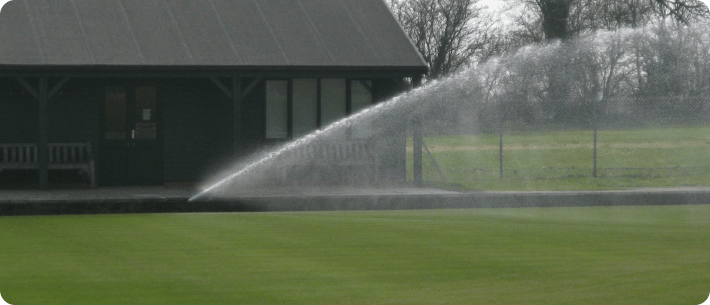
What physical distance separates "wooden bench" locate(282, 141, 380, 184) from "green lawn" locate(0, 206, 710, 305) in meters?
6.29

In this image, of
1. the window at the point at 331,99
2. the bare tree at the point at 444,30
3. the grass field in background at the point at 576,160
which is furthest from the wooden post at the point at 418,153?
the bare tree at the point at 444,30

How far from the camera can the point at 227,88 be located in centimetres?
2038

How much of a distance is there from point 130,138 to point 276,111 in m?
3.28

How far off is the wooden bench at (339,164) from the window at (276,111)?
2.78ft

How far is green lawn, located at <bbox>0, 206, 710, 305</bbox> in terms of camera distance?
25.1ft

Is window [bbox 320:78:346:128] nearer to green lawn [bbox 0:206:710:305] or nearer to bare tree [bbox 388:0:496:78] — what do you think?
green lawn [bbox 0:206:710:305]

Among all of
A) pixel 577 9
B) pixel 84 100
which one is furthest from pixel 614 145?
pixel 84 100

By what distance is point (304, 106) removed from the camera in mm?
21031

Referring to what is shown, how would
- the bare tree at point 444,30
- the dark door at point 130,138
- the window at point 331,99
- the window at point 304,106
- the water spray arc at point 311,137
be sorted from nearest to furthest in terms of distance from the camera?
the dark door at point 130,138 < the water spray arc at point 311,137 < the window at point 304,106 < the window at point 331,99 < the bare tree at point 444,30

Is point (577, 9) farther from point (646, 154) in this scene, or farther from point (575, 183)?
point (575, 183)

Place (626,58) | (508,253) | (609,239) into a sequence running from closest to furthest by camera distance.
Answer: (508,253), (609,239), (626,58)

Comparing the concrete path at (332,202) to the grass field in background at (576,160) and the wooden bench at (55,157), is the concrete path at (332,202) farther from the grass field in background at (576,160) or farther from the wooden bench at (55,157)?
the grass field in background at (576,160)

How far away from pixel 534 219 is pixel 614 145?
1894 centimetres

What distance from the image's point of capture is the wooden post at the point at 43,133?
18.4m
